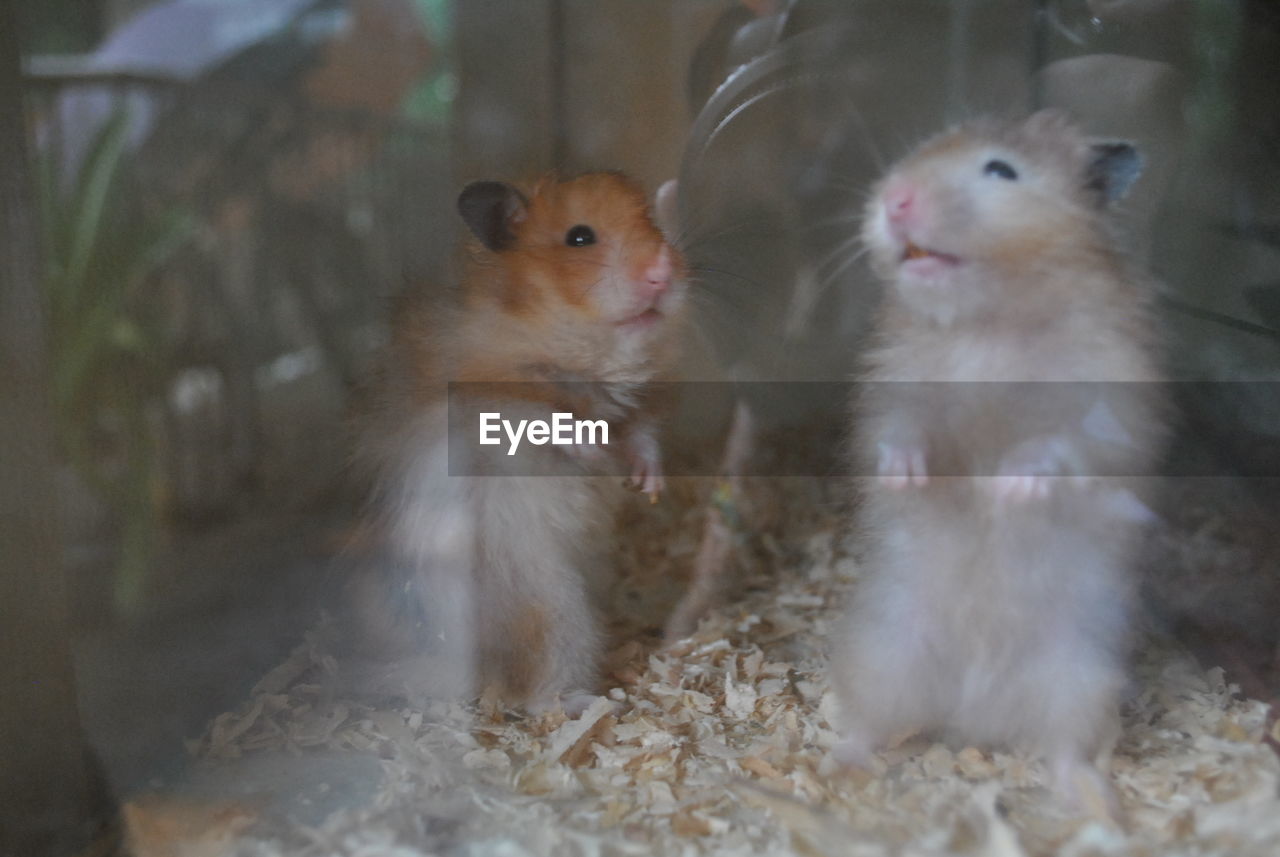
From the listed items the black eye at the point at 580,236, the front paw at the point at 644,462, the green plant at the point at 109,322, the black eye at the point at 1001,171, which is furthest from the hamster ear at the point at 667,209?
the green plant at the point at 109,322

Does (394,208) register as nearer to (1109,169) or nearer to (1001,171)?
(1001,171)

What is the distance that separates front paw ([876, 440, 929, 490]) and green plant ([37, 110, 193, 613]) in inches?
59.5

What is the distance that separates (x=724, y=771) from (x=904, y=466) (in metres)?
0.66

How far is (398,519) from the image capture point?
2.15m

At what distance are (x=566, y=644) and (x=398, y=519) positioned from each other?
45 centimetres

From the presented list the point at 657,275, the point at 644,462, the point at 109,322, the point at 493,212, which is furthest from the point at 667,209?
the point at 109,322

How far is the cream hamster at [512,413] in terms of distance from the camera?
2.09 m

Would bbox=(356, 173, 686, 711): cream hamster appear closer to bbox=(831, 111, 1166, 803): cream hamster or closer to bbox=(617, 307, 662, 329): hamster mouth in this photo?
bbox=(617, 307, 662, 329): hamster mouth

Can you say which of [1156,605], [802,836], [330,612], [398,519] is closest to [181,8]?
[398,519]

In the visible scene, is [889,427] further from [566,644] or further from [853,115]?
[853,115]

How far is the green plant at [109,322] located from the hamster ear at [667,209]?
3.26 ft

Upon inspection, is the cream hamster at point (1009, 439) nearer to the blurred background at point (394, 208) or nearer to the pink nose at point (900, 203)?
the pink nose at point (900, 203)

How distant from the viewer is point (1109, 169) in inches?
72.1

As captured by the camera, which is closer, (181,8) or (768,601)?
(181,8)
